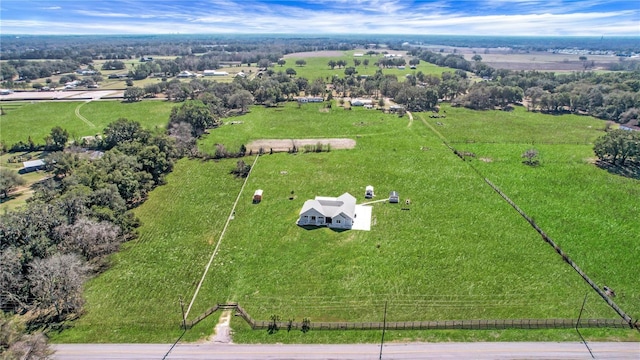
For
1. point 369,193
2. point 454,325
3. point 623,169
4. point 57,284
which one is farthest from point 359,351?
point 623,169

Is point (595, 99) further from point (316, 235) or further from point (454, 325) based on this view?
point (454, 325)

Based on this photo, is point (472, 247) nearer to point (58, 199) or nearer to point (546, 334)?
point (546, 334)

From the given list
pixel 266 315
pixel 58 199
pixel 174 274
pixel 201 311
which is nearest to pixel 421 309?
pixel 266 315

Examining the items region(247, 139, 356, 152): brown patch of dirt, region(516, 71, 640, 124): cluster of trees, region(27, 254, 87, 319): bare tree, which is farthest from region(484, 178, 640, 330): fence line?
region(516, 71, 640, 124): cluster of trees

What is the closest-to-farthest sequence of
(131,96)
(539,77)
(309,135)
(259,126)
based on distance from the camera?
(309,135) → (259,126) → (131,96) → (539,77)

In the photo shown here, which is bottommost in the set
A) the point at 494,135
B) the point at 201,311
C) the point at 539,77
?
the point at 201,311

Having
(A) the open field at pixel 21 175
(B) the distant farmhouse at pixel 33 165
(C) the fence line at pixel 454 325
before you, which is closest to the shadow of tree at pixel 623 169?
(C) the fence line at pixel 454 325
